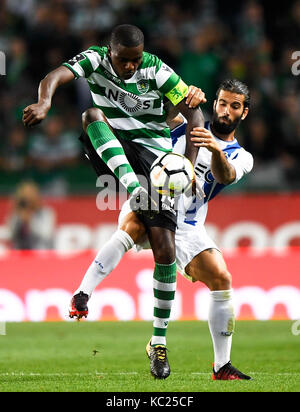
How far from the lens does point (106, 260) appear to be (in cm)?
653

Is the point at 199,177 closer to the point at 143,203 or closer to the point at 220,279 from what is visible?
the point at 143,203

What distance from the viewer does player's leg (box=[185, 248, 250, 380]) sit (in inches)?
261

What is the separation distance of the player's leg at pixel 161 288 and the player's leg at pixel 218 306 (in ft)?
0.86

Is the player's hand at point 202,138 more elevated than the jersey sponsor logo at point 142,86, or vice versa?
the jersey sponsor logo at point 142,86

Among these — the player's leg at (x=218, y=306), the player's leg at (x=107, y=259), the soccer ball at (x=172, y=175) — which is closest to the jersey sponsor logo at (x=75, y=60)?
the soccer ball at (x=172, y=175)

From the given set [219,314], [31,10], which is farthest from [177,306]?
[31,10]

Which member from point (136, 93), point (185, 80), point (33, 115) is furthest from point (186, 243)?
point (185, 80)

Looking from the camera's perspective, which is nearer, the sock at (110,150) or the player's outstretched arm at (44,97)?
the player's outstretched arm at (44,97)

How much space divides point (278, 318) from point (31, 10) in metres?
7.01

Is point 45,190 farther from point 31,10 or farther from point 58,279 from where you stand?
point 31,10

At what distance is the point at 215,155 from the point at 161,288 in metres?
1.14

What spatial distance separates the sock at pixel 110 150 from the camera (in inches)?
259

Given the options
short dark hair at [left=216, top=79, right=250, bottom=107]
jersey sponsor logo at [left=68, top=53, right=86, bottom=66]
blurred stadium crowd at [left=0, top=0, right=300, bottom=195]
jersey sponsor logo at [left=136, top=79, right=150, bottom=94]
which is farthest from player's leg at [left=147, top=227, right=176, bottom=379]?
blurred stadium crowd at [left=0, top=0, right=300, bottom=195]

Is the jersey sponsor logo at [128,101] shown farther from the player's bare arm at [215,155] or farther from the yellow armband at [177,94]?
the player's bare arm at [215,155]
